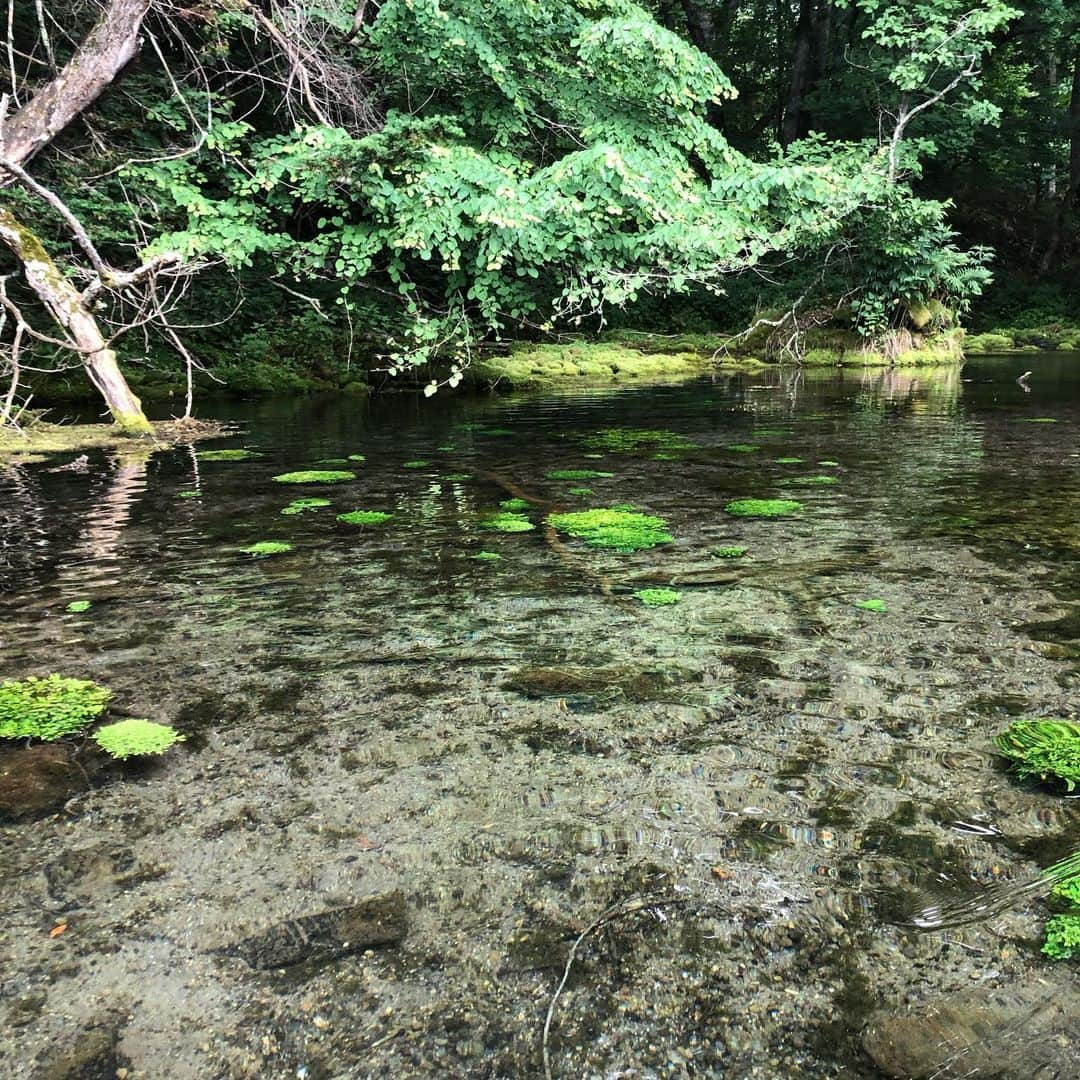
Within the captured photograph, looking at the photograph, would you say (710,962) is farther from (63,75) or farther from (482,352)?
(482,352)

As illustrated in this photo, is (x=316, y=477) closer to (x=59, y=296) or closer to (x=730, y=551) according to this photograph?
(x=59, y=296)

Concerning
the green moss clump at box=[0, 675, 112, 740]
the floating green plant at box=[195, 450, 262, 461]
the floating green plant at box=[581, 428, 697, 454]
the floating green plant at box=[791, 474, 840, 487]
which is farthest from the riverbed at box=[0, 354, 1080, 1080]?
the floating green plant at box=[581, 428, 697, 454]

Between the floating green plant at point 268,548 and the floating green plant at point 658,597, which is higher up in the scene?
the floating green plant at point 268,548

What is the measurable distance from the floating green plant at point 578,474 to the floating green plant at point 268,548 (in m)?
3.10

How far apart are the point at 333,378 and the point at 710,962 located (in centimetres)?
1747

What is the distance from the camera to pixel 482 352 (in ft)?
62.3

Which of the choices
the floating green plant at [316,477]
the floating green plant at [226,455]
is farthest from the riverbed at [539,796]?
the floating green plant at [226,455]

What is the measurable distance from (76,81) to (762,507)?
9826 mm

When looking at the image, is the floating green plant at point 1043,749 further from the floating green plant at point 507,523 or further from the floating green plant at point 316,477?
the floating green plant at point 316,477

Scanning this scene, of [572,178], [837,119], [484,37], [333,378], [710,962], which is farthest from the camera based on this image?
[837,119]

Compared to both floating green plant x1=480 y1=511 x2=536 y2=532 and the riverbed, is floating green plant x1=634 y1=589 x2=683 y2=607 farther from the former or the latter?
floating green plant x1=480 y1=511 x2=536 y2=532

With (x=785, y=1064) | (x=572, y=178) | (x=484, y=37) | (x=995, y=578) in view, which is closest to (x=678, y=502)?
(x=995, y=578)

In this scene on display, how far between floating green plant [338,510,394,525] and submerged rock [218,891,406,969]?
14.1 ft

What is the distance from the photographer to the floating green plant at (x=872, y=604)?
13.8ft
